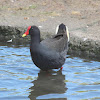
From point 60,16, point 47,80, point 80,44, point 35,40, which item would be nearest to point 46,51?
point 35,40

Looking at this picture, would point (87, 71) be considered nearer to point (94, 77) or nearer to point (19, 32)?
point (94, 77)

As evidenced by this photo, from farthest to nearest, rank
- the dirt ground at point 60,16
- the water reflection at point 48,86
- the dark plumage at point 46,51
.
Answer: the dirt ground at point 60,16 < the dark plumage at point 46,51 < the water reflection at point 48,86

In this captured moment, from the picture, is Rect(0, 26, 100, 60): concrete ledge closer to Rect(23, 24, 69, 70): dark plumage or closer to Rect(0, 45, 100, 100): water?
Rect(0, 45, 100, 100): water

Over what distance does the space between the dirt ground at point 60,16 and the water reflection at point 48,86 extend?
194 centimetres

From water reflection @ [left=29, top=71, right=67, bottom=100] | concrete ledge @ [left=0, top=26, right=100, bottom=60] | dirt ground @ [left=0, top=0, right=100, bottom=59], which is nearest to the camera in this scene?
water reflection @ [left=29, top=71, right=67, bottom=100]

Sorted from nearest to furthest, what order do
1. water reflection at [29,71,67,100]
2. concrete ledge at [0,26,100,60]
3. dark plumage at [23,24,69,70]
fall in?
water reflection at [29,71,67,100]
dark plumage at [23,24,69,70]
concrete ledge at [0,26,100,60]

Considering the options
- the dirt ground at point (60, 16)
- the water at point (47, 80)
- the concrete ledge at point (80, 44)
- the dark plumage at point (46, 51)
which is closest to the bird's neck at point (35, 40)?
the dark plumage at point (46, 51)

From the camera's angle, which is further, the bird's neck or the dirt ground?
the dirt ground

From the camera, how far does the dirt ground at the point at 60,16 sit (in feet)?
30.0

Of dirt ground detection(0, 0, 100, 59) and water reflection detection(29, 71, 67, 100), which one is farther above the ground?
dirt ground detection(0, 0, 100, 59)

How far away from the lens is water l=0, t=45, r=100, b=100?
5.74m

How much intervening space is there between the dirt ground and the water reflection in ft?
6.37

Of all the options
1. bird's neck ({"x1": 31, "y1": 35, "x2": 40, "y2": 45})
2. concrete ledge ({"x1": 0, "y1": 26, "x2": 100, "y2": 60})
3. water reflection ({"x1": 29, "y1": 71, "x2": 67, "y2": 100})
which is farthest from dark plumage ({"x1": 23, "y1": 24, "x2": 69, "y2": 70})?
concrete ledge ({"x1": 0, "y1": 26, "x2": 100, "y2": 60})

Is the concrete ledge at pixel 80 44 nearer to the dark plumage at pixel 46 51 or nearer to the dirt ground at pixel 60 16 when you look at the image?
the dirt ground at pixel 60 16
